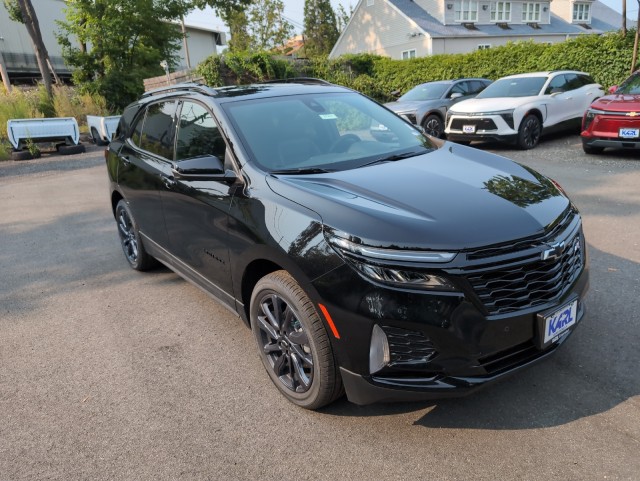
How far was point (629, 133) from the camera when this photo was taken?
8789 mm

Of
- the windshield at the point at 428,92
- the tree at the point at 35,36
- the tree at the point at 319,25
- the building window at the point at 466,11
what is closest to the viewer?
the windshield at the point at 428,92

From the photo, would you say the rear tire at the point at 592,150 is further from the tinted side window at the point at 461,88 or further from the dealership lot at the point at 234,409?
the dealership lot at the point at 234,409

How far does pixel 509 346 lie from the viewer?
2422 millimetres

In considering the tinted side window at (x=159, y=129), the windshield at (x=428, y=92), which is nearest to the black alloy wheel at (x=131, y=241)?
the tinted side window at (x=159, y=129)

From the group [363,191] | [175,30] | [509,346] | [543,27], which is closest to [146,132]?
[363,191]

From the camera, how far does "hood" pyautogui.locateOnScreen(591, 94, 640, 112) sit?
8672 mm

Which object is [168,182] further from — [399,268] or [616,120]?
[616,120]

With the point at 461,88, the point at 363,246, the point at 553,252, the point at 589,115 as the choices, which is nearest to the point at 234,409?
the point at 363,246

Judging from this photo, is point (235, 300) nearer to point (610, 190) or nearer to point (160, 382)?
point (160, 382)

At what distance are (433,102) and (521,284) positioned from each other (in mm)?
11421

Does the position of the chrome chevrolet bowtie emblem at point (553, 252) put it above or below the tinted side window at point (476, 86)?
below

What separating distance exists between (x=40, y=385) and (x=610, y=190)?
7331 mm

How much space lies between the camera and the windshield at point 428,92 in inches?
533

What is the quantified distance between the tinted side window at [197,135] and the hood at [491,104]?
8.59 metres
